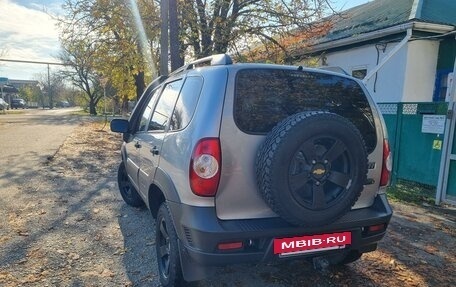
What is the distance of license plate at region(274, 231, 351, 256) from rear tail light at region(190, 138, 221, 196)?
22.9 inches

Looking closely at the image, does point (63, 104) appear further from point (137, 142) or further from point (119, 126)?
point (137, 142)

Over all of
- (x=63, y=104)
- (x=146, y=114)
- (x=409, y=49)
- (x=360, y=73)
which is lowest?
(x=63, y=104)

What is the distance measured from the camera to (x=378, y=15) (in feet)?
36.3

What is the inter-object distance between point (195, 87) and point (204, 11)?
957cm

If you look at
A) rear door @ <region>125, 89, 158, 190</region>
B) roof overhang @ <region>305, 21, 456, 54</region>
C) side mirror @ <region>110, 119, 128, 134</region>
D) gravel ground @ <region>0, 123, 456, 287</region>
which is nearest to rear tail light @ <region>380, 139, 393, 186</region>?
gravel ground @ <region>0, 123, 456, 287</region>

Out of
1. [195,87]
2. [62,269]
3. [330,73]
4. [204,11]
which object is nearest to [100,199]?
[62,269]

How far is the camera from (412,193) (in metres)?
6.24

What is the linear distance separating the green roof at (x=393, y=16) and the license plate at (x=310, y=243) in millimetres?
8556

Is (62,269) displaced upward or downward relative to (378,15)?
downward

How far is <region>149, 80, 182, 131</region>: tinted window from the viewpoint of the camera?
9.94ft

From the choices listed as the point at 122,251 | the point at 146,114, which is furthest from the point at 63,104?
the point at 122,251

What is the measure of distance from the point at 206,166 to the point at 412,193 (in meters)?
5.47

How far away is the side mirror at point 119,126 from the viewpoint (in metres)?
4.23

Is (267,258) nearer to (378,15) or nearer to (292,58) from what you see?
(292,58)
